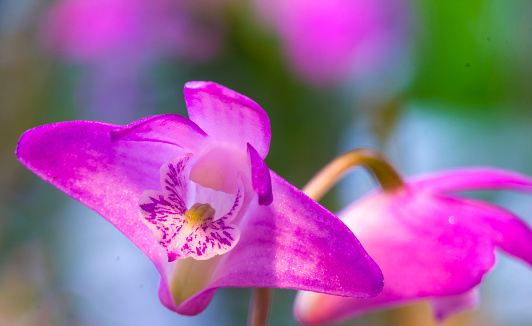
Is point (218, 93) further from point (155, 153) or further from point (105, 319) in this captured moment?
point (105, 319)

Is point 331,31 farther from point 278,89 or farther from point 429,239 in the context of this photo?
point 429,239

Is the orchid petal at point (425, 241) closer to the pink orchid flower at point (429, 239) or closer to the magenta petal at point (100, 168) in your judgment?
the pink orchid flower at point (429, 239)

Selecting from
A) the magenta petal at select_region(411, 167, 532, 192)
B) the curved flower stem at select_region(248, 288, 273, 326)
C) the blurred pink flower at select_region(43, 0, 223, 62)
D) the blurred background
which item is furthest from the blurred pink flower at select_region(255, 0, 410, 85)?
the curved flower stem at select_region(248, 288, 273, 326)

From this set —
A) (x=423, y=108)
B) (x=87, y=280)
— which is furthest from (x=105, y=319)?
(x=423, y=108)

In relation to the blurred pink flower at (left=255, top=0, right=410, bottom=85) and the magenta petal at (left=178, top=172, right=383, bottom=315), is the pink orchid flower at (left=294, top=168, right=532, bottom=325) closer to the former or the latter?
the magenta petal at (left=178, top=172, right=383, bottom=315)

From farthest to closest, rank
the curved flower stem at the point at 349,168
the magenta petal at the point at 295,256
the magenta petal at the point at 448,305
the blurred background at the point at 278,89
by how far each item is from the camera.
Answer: the blurred background at the point at 278,89 < the magenta petal at the point at 448,305 < the curved flower stem at the point at 349,168 < the magenta petal at the point at 295,256

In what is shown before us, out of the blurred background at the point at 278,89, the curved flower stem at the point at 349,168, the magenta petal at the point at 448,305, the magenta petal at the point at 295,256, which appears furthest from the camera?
the blurred background at the point at 278,89

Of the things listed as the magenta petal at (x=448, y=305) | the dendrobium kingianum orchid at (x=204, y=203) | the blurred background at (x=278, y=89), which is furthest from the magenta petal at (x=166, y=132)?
the blurred background at (x=278, y=89)
